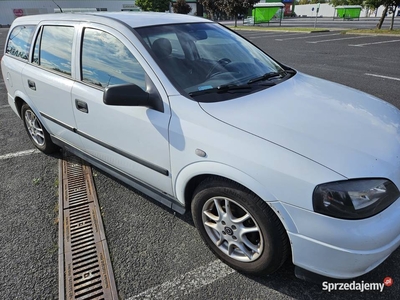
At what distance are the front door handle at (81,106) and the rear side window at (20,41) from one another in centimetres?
133

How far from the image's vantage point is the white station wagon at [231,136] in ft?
5.16

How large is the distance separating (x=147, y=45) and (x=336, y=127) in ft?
4.90

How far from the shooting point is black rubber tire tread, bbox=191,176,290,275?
5.70 feet

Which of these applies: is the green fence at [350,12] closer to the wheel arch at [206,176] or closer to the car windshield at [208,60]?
the car windshield at [208,60]

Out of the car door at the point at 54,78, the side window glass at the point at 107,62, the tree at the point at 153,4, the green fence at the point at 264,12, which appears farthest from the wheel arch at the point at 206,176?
the tree at the point at 153,4

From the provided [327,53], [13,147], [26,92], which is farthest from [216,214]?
[327,53]

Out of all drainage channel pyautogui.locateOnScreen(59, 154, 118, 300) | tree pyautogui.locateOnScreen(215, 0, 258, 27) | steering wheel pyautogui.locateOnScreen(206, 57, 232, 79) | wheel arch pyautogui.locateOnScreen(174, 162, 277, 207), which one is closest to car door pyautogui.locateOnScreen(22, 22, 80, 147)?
drainage channel pyautogui.locateOnScreen(59, 154, 118, 300)

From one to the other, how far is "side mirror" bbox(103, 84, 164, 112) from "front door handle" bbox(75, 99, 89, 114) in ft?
2.29

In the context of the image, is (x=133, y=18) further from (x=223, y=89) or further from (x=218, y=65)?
(x=223, y=89)

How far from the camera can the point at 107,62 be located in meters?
2.46

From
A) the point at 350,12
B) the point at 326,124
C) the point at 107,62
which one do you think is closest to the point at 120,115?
the point at 107,62

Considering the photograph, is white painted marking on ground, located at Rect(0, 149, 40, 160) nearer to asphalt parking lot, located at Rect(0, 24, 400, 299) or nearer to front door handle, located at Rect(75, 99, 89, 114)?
asphalt parking lot, located at Rect(0, 24, 400, 299)

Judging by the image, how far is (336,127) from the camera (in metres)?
1.88

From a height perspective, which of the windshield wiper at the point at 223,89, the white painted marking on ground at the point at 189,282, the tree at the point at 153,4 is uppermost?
the tree at the point at 153,4
